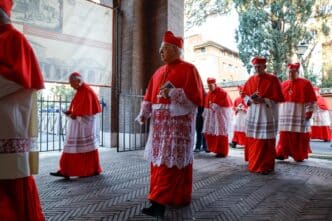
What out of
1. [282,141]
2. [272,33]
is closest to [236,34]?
[272,33]

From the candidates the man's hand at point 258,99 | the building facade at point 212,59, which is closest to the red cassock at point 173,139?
the man's hand at point 258,99

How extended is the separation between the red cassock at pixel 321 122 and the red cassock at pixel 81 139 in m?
9.31

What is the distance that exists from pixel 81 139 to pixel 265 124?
11.1 ft

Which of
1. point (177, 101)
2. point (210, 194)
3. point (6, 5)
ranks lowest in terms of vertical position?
point (210, 194)

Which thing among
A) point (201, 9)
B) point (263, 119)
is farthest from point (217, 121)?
point (201, 9)

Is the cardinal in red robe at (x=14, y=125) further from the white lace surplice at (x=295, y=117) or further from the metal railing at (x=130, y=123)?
the metal railing at (x=130, y=123)

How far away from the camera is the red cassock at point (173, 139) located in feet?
12.8

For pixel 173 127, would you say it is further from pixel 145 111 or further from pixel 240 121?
pixel 240 121

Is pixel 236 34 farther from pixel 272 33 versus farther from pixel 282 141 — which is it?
pixel 282 141

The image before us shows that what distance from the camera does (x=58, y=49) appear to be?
8656 millimetres

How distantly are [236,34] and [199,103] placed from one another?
741 inches

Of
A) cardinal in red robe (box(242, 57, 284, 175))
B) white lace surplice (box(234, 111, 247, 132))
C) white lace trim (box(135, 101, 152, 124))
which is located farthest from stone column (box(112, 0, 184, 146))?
white lace trim (box(135, 101, 152, 124))

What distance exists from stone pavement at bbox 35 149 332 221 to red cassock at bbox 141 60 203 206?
293mm

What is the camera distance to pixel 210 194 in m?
4.75
